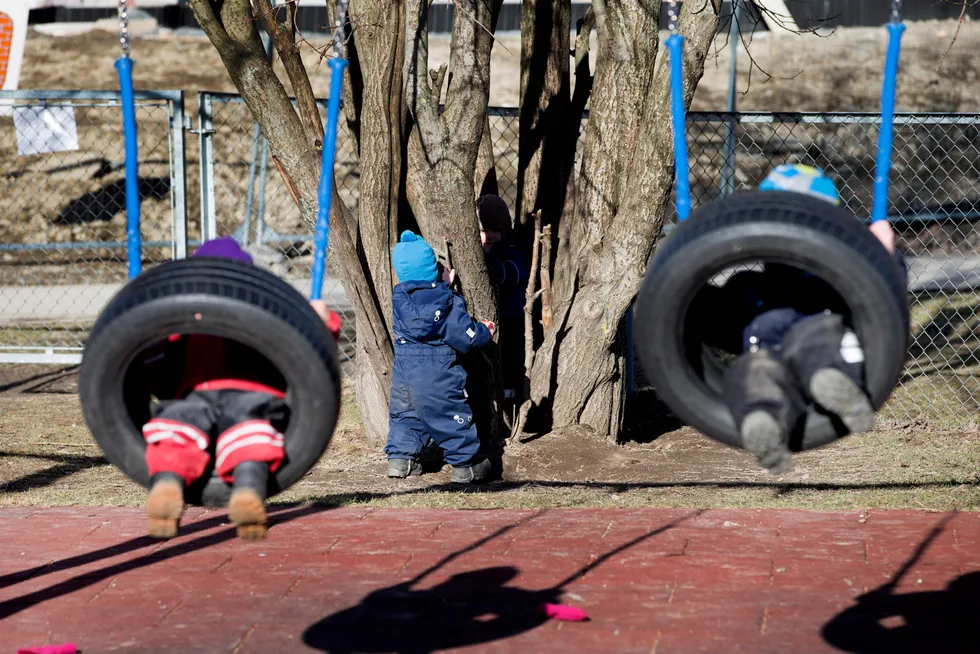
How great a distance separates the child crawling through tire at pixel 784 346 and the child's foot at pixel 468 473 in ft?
9.76

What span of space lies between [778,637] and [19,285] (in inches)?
387

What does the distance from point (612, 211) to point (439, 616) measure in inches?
122

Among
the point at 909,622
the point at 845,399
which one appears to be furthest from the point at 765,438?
the point at 909,622

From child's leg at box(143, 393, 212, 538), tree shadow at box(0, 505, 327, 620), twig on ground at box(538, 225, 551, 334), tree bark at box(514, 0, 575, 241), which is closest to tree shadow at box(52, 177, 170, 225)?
tree bark at box(514, 0, 575, 241)

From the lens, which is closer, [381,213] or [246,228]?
[381,213]

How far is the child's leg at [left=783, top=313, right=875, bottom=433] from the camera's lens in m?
3.48

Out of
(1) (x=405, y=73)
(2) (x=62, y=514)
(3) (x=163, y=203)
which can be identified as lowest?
(2) (x=62, y=514)

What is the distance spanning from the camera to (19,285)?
12.0 metres

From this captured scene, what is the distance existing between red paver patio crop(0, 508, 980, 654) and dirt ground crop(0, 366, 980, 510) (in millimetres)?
256

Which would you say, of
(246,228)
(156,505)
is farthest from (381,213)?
(156,505)

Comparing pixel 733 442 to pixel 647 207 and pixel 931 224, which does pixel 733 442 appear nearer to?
pixel 647 207

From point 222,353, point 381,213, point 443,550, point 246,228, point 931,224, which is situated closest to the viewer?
point 222,353

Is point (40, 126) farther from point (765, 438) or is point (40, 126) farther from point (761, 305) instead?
point (765, 438)

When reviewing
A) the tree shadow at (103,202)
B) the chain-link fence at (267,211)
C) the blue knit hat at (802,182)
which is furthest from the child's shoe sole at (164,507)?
the tree shadow at (103,202)
